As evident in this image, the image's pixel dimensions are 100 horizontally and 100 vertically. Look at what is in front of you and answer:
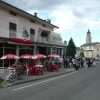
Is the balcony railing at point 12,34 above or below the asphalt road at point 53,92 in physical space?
above

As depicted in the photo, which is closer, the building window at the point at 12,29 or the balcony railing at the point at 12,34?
the balcony railing at the point at 12,34

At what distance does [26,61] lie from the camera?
131 feet

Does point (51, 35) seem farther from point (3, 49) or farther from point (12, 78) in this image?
point (12, 78)

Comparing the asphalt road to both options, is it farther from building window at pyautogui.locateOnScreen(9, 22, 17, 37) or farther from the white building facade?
building window at pyautogui.locateOnScreen(9, 22, 17, 37)

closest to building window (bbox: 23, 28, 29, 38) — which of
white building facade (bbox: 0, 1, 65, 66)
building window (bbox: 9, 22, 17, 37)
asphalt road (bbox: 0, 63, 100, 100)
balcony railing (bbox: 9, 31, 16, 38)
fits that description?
white building facade (bbox: 0, 1, 65, 66)

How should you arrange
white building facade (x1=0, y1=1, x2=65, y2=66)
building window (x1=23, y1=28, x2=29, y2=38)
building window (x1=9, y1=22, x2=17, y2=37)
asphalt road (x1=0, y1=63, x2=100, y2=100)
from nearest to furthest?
asphalt road (x1=0, y1=63, x2=100, y2=100)
white building facade (x1=0, y1=1, x2=65, y2=66)
building window (x1=9, y1=22, x2=17, y2=37)
building window (x1=23, y1=28, x2=29, y2=38)

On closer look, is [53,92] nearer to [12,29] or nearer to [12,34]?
[12,34]

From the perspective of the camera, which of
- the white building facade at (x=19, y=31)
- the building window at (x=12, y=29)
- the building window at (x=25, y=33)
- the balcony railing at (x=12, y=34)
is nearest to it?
the white building facade at (x=19, y=31)

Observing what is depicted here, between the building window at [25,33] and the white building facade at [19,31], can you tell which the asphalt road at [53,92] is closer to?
the white building facade at [19,31]

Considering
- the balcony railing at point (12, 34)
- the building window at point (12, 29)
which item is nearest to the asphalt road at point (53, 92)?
the balcony railing at point (12, 34)

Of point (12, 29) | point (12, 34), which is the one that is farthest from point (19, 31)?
point (12, 34)

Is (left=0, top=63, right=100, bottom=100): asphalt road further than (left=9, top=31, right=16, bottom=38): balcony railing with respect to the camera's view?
No

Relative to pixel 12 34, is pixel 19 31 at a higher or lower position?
higher

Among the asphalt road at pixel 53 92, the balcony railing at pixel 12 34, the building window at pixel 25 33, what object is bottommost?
the asphalt road at pixel 53 92
